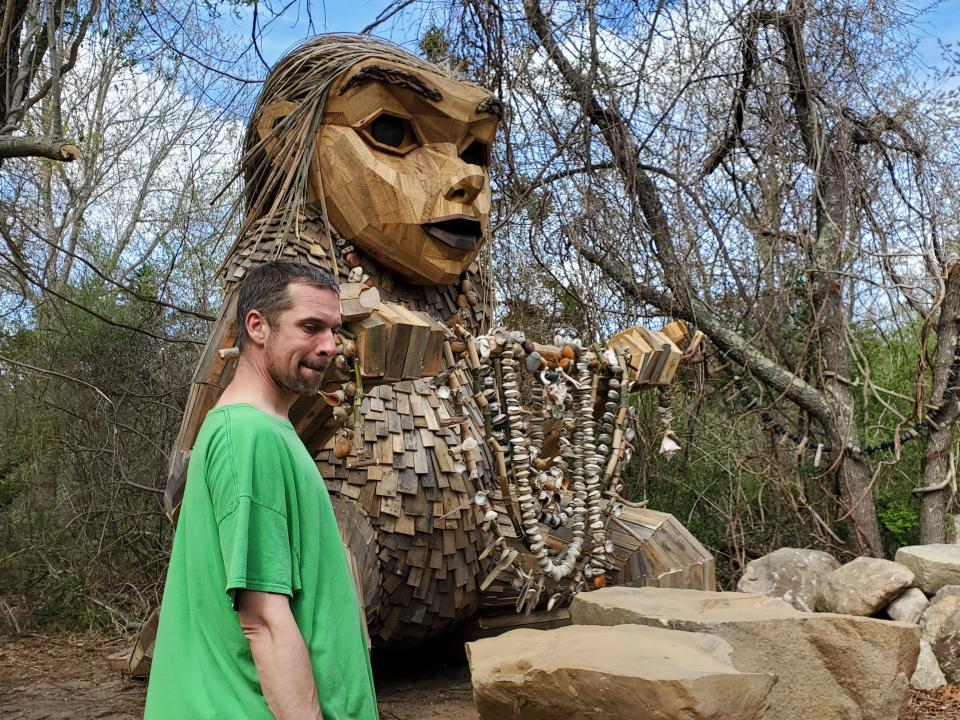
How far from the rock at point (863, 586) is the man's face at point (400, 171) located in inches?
86.1

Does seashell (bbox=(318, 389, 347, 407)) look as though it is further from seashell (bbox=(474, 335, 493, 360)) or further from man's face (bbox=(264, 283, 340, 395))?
seashell (bbox=(474, 335, 493, 360))

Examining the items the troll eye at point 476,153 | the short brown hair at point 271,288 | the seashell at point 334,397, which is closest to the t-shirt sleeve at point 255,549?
the short brown hair at point 271,288

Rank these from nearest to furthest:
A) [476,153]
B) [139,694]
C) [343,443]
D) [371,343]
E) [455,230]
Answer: [371,343], [343,443], [455,230], [476,153], [139,694]

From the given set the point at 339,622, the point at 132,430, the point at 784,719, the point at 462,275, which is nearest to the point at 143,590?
the point at 132,430

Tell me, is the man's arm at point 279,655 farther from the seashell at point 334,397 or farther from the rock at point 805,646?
the rock at point 805,646

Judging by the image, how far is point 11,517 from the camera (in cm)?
496

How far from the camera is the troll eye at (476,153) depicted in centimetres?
302

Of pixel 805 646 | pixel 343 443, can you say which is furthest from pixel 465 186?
pixel 805 646

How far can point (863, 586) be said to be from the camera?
3.79 meters

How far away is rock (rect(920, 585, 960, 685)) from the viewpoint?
3.47m

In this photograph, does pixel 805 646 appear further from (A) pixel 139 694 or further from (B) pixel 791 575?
(A) pixel 139 694

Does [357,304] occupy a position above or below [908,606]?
above

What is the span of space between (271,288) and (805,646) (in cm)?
200

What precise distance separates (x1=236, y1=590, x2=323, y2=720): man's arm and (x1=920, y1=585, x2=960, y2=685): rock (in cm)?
302
